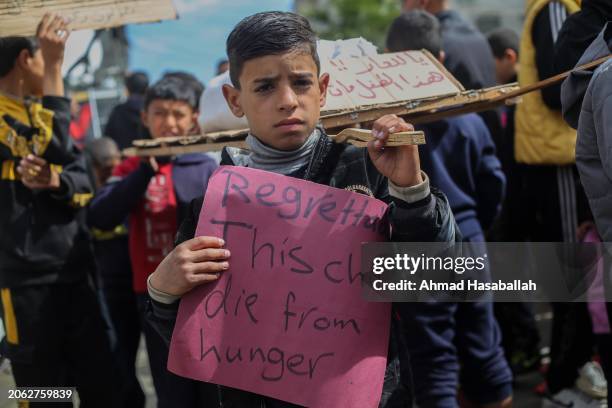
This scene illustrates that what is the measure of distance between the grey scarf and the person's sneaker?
8.51 ft

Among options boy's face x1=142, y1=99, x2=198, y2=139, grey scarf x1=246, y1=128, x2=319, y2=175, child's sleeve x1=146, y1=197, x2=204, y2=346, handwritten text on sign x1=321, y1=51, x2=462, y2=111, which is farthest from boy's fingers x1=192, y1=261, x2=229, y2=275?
boy's face x1=142, y1=99, x2=198, y2=139

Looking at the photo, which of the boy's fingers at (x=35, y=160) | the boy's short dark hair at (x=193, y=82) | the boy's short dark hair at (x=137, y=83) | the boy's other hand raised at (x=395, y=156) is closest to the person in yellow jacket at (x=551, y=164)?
the boy's short dark hair at (x=193, y=82)

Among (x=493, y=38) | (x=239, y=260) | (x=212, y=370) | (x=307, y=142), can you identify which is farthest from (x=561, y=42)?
(x=493, y=38)

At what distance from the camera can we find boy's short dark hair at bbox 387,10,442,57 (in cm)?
355

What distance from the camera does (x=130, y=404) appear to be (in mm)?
3463

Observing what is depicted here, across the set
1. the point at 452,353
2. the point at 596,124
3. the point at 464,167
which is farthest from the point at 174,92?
the point at 596,124

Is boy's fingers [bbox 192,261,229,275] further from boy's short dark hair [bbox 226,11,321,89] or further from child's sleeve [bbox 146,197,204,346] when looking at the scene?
boy's short dark hair [bbox 226,11,321,89]

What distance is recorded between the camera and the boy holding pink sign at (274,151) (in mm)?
1818

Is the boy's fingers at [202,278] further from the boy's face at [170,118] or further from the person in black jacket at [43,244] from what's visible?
the boy's face at [170,118]

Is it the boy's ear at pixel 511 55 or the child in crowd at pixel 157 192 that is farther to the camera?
the boy's ear at pixel 511 55

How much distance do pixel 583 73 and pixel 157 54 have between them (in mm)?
4783

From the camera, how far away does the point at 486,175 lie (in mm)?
3668

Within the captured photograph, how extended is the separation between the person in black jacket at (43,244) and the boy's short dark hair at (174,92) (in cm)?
51

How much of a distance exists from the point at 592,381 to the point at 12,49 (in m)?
3.11
